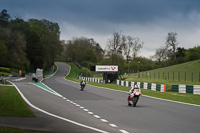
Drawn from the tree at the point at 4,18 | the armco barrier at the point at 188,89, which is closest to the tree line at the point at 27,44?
the tree at the point at 4,18

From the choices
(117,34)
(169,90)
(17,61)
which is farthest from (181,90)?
(17,61)

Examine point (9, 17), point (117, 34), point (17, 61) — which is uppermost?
point (9, 17)

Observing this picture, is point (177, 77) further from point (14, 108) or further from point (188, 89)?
point (14, 108)

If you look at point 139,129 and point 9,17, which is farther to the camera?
point 9,17

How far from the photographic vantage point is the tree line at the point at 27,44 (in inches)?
4026

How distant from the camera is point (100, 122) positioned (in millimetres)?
11719

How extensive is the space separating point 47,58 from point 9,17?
20879mm

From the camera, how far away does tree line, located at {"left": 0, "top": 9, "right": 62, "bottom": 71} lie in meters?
102

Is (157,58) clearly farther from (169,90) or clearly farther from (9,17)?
(169,90)

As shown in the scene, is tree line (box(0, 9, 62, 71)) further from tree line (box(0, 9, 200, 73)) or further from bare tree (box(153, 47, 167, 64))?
bare tree (box(153, 47, 167, 64))

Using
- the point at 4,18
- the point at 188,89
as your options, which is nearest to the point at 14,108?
the point at 188,89

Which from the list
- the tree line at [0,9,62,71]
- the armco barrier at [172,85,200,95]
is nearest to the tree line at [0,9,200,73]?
the tree line at [0,9,62,71]

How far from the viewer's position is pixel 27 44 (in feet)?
404

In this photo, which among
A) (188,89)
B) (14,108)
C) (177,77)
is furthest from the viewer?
(177,77)
